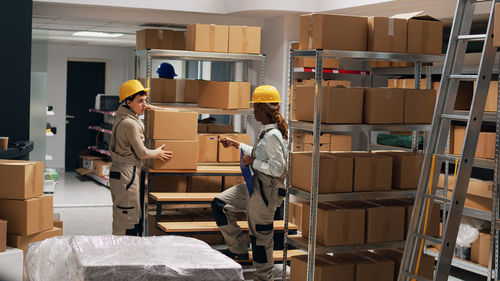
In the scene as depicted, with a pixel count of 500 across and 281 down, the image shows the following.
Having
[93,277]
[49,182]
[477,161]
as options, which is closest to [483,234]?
[477,161]

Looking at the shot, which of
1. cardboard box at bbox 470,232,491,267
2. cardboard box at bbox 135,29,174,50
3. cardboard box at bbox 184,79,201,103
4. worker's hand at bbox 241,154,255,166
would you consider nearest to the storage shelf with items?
worker's hand at bbox 241,154,255,166

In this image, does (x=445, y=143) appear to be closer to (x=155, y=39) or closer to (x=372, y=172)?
(x=372, y=172)

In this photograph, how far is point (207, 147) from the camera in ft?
23.4

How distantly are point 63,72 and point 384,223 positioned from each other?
433 inches

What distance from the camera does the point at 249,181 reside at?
5.55m

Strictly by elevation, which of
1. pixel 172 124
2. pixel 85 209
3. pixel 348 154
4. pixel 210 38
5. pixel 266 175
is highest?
pixel 210 38

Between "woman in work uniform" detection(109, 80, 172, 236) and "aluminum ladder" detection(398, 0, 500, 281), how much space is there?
9.12 feet

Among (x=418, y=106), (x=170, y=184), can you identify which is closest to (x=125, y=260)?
(x=418, y=106)

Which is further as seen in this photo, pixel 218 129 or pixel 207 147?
pixel 218 129

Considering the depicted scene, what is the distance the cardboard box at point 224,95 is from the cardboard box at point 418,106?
2452 millimetres

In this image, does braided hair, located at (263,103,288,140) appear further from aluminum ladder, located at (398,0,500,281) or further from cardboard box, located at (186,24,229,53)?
cardboard box, located at (186,24,229,53)

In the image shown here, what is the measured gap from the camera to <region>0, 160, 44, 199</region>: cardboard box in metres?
4.49

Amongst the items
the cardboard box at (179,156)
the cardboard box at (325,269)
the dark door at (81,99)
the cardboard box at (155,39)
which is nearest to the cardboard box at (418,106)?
the cardboard box at (325,269)

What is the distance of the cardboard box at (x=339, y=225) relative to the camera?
4973 mm
